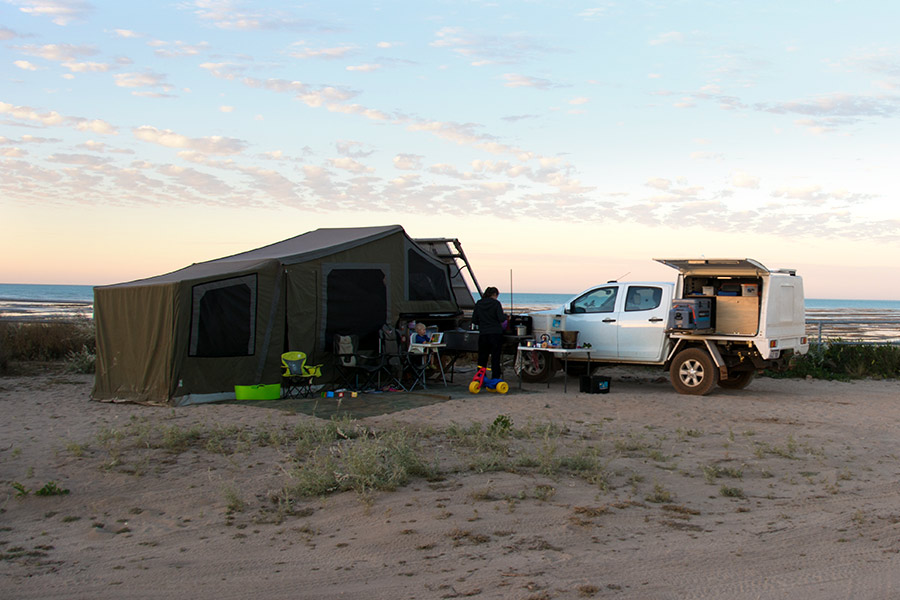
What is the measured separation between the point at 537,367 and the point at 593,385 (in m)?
1.38

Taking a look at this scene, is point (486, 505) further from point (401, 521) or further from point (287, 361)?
point (287, 361)

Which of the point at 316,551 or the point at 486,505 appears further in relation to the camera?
the point at 486,505

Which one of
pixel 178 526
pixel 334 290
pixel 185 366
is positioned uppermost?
pixel 334 290

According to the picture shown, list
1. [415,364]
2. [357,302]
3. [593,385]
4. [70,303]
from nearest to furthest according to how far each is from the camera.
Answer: [593,385] < [357,302] < [415,364] < [70,303]

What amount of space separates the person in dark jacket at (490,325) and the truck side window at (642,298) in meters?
1.95

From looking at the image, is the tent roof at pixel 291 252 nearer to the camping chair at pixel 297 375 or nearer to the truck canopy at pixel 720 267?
the camping chair at pixel 297 375

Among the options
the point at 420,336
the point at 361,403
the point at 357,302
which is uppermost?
the point at 357,302

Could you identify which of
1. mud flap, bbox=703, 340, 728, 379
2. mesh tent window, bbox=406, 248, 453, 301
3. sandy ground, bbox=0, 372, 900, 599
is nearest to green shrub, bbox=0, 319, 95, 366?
mesh tent window, bbox=406, 248, 453, 301

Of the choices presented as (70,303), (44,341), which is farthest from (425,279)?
(70,303)

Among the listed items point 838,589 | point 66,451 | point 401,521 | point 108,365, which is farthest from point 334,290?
point 838,589

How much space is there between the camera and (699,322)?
483 inches

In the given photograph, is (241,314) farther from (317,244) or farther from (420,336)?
(420,336)

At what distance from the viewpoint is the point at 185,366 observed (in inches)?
443

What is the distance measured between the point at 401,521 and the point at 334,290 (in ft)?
23.6
